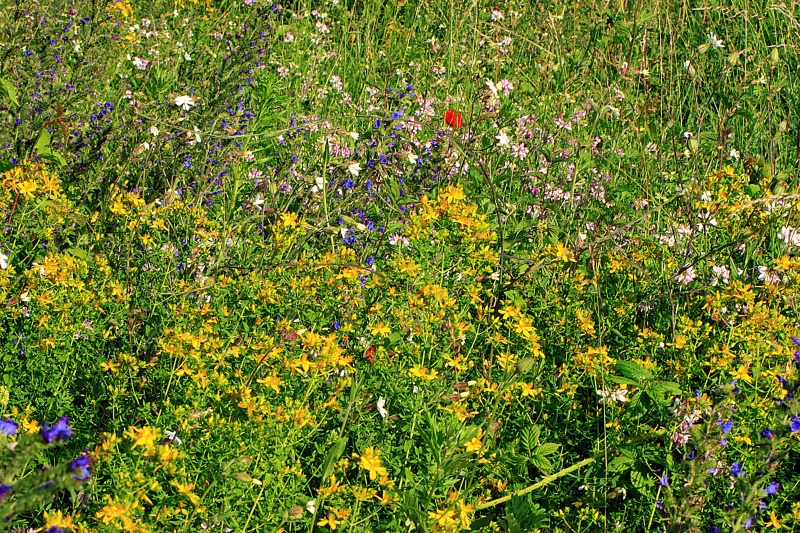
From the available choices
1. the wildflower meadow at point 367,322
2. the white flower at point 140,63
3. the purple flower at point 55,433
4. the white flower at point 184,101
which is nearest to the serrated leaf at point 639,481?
the wildflower meadow at point 367,322

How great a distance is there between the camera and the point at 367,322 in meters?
2.20

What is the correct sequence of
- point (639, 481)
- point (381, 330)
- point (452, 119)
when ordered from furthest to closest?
point (452, 119) < point (639, 481) < point (381, 330)

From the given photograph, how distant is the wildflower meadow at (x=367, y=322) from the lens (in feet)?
5.97

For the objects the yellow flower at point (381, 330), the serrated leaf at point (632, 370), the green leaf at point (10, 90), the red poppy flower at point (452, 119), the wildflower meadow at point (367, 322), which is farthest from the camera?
the red poppy flower at point (452, 119)

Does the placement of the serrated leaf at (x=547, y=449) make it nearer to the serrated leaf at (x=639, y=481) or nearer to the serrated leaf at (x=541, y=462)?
the serrated leaf at (x=541, y=462)

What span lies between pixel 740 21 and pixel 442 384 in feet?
13.1

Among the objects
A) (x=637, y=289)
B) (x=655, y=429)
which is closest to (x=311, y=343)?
(x=655, y=429)

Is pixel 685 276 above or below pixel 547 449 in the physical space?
above

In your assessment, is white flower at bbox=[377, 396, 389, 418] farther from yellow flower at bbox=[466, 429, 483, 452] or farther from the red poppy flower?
the red poppy flower

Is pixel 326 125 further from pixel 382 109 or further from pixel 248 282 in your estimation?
pixel 248 282

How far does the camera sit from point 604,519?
2051 mm

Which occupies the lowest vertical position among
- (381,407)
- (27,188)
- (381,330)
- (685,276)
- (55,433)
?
(381,407)

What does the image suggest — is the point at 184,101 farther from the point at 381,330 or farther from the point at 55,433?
the point at 55,433

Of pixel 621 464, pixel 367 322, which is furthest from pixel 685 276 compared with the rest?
pixel 367 322
